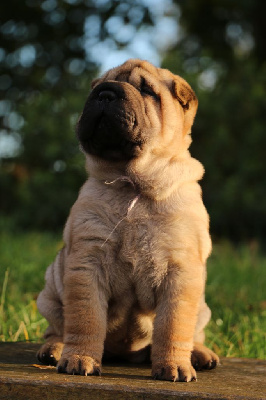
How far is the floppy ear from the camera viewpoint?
10.5 ft

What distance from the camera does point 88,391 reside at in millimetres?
2363

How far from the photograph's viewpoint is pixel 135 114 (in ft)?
9.66

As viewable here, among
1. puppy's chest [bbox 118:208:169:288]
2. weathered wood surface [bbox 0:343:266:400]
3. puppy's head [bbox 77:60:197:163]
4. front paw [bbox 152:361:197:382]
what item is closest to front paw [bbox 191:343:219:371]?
weathered wood surface [bbox 0:343:266:400]

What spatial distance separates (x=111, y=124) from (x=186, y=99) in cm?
54

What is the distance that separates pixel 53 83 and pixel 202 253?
10014 millimetres

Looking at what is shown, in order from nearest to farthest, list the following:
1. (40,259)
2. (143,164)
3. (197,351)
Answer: (143,164)
(197,351)
(40,259)

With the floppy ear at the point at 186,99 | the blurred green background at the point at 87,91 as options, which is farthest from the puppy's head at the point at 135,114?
the blurred green background at the point at 87,91

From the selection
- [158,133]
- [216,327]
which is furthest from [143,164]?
[216,327]

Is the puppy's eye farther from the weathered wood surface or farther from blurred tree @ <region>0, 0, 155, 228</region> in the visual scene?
blurred tree @ <region>0, 0, 155, 228</region>

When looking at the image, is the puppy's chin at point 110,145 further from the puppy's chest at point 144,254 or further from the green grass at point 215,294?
the green grass at point 215,294

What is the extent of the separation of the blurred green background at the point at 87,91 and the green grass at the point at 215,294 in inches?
60.7

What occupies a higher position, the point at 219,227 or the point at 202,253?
the point at 219,227

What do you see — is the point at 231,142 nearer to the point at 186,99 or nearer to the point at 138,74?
the point at 186,99

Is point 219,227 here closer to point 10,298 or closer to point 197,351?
point 10,298
